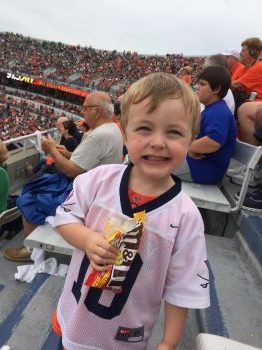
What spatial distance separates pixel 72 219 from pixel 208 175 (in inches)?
99.1

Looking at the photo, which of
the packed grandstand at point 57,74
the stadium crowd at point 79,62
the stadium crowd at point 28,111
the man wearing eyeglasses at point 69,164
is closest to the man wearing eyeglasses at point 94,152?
the man wearing eyeglasses at point 69,164

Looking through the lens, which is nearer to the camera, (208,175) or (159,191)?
(159,191)

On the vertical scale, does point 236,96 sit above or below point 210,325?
above

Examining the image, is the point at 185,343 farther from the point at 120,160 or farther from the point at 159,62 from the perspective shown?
the point at 159,62

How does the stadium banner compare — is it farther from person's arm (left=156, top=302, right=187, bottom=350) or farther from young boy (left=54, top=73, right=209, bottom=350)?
person's arm (left=156, top=302, right=187, bottom=350)

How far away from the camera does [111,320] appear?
Answer: 1.29 meters

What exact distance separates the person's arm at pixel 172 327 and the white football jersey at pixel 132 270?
4cm

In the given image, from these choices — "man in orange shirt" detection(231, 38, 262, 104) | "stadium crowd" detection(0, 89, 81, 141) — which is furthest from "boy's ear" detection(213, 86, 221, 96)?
"stadium crowd" detection(0, 89, 81, 141)

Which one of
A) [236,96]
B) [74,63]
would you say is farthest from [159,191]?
[74,63]

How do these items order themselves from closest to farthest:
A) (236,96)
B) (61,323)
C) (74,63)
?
(61,323)
(236,96)
(74,63)

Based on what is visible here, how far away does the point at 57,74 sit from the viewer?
40.3 m

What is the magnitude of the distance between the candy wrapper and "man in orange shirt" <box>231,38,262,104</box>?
14.0 ft

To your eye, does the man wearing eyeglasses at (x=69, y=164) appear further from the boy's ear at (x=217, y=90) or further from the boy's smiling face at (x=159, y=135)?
the boy's smiling face at (x=159, y=135)

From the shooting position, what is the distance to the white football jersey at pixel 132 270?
1.23 metres
